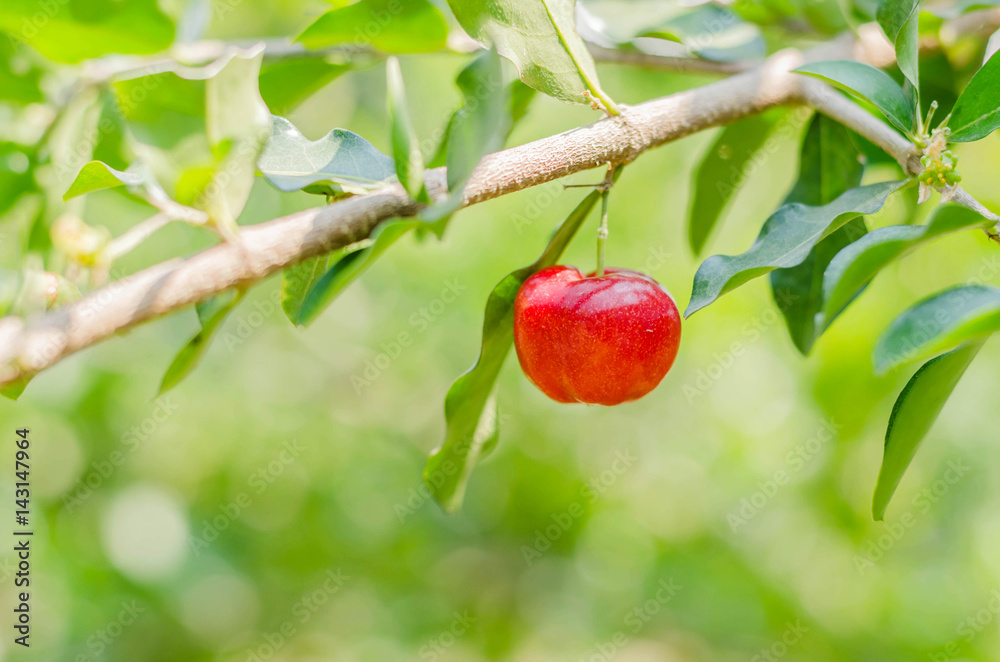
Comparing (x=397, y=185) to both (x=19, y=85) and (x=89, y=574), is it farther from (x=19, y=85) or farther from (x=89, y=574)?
(x=89, y=574)

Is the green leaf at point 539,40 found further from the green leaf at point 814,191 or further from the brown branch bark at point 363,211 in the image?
the green leaf at point 814,191

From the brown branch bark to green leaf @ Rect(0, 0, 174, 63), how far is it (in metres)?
0.51

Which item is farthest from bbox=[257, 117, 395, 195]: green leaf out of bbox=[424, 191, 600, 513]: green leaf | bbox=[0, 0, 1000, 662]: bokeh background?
bbox=[0, 0, 1000, 662]: bokeh background

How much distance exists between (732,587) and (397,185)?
2099 millimetres

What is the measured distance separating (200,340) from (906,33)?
0.64 meters

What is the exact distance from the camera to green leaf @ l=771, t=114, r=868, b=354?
2.68 feet

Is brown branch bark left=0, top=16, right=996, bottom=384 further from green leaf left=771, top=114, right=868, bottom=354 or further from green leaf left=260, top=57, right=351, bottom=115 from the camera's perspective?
green leaf left=260, top=57, right=351, bottom=115

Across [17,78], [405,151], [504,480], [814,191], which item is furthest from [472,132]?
[504,480]

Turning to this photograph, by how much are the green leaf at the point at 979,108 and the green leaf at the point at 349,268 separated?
1.59 ft

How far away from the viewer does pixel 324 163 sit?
0.56 meters

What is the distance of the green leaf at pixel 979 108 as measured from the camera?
0.59 meters

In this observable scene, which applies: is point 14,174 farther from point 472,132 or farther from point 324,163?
point 472,132

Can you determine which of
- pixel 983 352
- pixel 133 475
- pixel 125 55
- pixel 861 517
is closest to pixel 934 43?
pixel 125 55

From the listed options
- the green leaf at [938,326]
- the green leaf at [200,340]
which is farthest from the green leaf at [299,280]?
the green leaf at [938,326]
